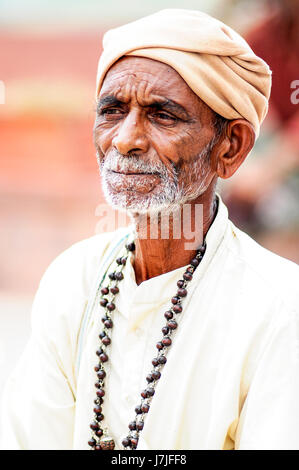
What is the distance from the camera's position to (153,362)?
2012mm

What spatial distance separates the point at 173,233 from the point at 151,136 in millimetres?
367

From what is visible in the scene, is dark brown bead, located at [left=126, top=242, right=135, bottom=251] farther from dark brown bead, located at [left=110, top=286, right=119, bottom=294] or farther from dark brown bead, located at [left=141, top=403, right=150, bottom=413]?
dark brown bead, located at [left=141, top=403, right=150, bottom=413]

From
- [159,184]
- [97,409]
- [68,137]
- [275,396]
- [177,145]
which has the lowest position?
[97,409]

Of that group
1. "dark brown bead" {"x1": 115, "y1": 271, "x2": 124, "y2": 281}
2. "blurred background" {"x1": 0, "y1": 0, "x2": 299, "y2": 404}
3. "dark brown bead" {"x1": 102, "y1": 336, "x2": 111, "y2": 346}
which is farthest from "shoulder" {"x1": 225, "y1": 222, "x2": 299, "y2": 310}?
"blurred background" {"x1": 0, "y1": 0, "x2": 299, "y2": 404}

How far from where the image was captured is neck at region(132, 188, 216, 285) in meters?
2.18

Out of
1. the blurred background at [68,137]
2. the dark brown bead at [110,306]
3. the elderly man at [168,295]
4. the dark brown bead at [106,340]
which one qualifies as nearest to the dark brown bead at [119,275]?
the elderly man at [168,295]

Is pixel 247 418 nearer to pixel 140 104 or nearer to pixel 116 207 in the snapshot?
pixel 116 207

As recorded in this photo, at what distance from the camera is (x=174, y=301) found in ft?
6.82

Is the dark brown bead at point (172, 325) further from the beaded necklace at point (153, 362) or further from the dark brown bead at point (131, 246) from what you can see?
the dark brown bead at point (131, 246)

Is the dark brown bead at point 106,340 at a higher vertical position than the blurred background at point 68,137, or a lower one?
lower

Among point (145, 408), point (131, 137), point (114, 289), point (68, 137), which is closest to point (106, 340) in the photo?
point (114, 289)

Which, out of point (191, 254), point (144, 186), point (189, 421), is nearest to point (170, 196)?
point (144, 186)

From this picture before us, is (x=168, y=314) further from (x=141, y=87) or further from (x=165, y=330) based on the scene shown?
(x=141, y=87)

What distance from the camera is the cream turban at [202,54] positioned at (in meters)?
2.02
